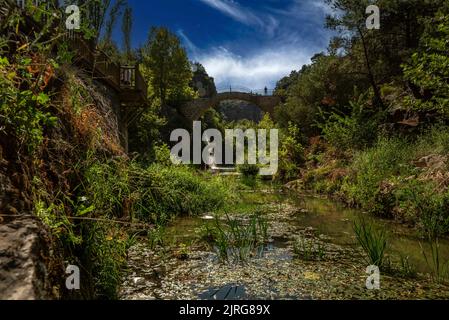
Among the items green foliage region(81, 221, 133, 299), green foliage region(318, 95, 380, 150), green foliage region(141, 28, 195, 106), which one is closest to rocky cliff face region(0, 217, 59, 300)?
green foliage region(81, 221, 133, 299)

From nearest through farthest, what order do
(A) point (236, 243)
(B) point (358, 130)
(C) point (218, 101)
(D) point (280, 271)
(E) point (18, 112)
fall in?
(E) point (18, 112)
(D) point (280, 271)
(A) point (236, 243)
(B) point (358, 130)
(C) point (218, 101)

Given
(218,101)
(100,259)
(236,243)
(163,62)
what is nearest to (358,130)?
(236,243)

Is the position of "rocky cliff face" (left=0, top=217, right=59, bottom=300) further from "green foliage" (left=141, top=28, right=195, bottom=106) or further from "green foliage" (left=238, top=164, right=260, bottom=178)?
"green foliage" (left=141, top=28, right=195, bottom=106)

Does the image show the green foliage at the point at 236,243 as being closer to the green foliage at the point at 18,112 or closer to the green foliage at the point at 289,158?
the green foliage at the point at 18,112

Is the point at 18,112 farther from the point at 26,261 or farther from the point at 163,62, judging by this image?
the point at 163,62

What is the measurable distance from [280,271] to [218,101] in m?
29.5

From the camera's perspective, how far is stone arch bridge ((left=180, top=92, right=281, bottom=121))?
102 ft

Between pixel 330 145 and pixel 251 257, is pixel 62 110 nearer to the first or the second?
pixel 251 257

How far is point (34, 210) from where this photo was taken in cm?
252

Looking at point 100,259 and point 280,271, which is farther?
point 280,271

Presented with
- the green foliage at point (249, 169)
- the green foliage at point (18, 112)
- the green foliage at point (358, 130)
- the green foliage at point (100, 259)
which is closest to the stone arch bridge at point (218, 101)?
the green foliage at point (249, 169)

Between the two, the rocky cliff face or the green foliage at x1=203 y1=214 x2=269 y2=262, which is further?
the green foliage at x1=203 y1=214 x2=269 y2=262

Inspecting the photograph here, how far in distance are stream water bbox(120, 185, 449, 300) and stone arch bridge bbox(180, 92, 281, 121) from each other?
2543cm

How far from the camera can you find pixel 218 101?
108 ft
